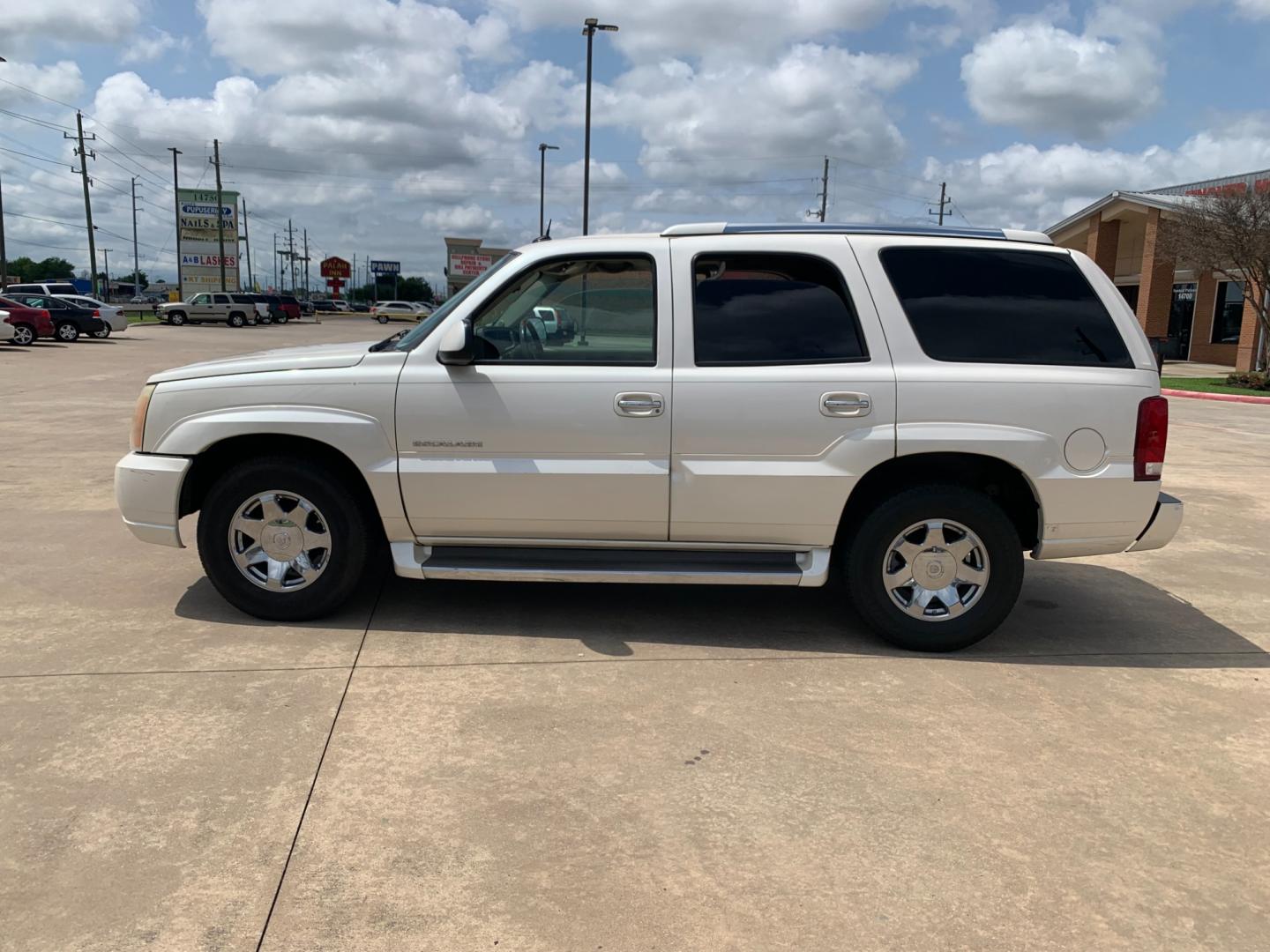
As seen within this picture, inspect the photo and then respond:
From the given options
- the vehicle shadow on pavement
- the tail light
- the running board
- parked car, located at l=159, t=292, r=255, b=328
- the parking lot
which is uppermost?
parked car, located at l=159, t=292, r=255, b=328

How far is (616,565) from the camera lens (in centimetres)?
472

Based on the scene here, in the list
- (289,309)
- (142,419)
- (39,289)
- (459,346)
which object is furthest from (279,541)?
(289,309)

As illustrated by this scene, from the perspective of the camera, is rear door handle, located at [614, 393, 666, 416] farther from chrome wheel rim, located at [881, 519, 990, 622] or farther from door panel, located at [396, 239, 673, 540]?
chrome wheel rim, located at [881, 519, 990, 622]

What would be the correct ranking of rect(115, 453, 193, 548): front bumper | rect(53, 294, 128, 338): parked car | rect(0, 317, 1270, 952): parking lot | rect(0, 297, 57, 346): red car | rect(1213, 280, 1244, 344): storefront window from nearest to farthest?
rect(0, 317, 1270, 952): parking lot, rect(115, 453, 193, 548): front bumper, rect(0, 297, 57, 346): red car, rect(1213, 280, 1244, 344): storefront window, rect(53, 294, 128, 338): parked car

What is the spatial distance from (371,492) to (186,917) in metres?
2.38

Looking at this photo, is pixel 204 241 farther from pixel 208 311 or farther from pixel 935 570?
pixel 935 570

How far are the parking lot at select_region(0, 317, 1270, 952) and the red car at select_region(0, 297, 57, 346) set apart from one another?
28774 mm

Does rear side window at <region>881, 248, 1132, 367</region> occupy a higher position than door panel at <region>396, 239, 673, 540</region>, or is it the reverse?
rear side window at <region>881, 248, 1132, 367</region>

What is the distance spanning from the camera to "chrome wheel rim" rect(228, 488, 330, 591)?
487 centimetres

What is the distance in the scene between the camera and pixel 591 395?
4605 millimetres

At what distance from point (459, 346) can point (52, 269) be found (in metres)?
188

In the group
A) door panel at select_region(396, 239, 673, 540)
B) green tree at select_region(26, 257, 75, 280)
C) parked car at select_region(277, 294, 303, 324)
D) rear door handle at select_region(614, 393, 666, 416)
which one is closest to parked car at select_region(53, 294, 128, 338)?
parked car at select_region(277, 294, 303, 324)

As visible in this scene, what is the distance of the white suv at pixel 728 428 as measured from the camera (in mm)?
4578

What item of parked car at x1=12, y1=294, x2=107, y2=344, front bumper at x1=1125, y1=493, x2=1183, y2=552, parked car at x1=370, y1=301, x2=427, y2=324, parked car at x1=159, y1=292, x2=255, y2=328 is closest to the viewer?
front bumper at x1=1125, y1=493, x2=1183, y2=552
